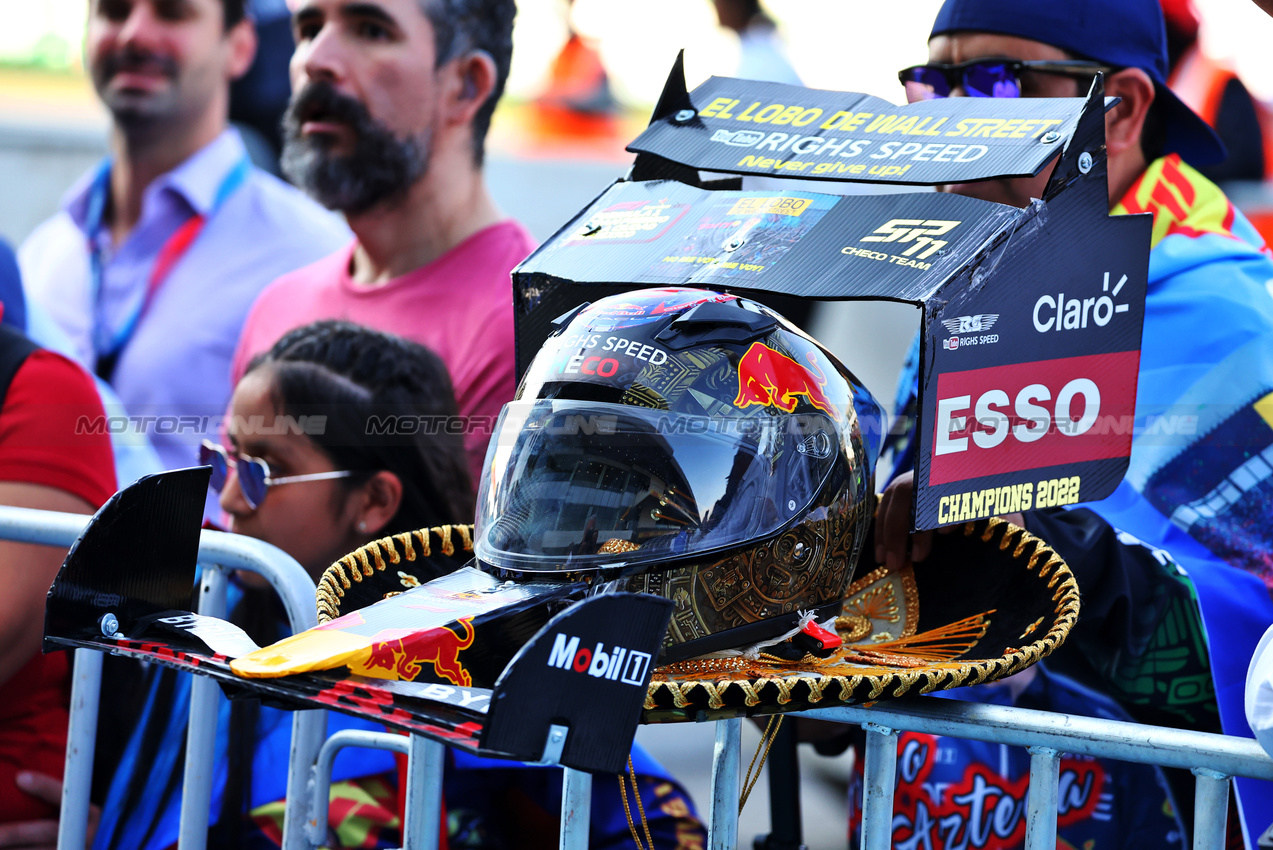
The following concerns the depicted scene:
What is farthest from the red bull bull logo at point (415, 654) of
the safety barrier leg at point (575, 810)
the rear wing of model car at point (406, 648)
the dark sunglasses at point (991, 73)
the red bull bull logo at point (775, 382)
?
the dark sunglasses at point (991, 73)

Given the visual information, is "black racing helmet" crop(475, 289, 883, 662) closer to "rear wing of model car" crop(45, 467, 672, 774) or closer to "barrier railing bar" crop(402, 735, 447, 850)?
"rear wing of model car" crop(45, 467, 672, 774)

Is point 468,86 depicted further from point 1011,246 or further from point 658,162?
point 1011,246

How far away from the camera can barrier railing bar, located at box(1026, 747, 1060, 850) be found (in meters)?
1.32

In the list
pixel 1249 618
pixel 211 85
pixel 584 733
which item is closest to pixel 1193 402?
pixel 1249 618

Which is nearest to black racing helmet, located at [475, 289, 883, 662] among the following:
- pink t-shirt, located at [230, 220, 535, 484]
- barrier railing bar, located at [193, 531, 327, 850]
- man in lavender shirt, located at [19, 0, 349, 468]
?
barrier railing bar, located at [193, 531, 327, 850]

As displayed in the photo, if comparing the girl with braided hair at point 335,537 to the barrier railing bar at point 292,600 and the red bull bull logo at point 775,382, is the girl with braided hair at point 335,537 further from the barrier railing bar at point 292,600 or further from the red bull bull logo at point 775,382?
the red bull bull logo at point 775,382

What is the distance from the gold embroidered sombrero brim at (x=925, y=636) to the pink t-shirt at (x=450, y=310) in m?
1.16

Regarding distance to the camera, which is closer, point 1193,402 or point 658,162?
point 658,162

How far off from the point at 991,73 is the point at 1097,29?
0.19m

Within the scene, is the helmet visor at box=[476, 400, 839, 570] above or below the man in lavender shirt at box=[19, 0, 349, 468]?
below

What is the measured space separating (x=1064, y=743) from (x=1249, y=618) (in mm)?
551

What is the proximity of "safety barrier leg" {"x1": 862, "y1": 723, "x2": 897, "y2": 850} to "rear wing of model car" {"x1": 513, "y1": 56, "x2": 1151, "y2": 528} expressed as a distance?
0.26 metres

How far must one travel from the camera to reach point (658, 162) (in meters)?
1.68

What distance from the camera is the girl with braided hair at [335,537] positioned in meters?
2.08
